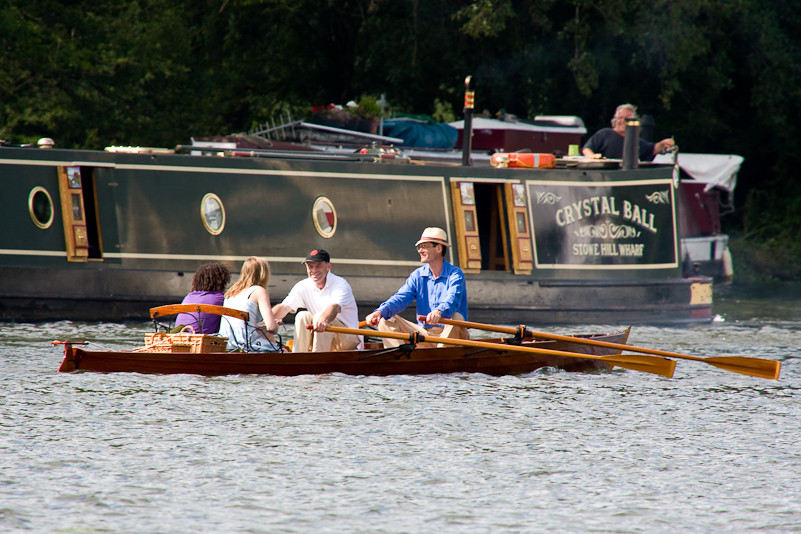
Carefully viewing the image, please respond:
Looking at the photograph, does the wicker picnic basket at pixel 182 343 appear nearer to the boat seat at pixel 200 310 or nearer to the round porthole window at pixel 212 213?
the boat seat at pixel 200 310

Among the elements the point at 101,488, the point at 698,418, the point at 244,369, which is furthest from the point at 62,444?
the point at 698,418

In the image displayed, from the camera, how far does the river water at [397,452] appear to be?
5.89m

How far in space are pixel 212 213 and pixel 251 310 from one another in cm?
430

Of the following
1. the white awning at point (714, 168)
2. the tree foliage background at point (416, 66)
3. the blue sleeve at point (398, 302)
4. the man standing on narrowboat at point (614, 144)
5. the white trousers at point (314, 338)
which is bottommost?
the white trousers at point (314, 338)

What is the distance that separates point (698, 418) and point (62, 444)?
14.6ft

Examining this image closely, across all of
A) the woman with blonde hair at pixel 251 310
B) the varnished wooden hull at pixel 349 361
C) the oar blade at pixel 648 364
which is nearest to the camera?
the varnished wooden hull at pixel 349 361

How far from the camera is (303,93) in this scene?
22875 mm

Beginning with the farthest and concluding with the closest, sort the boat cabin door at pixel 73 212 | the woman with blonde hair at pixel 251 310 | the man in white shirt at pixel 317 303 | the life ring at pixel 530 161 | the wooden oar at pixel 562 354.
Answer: the life ring at pixel 530 161
the boat cabin door at pixel 73 212
the man in white shirt at pixel 317 303
the wooden oar at pixel 562 354
the woman with blonde hair at pixel 251 310

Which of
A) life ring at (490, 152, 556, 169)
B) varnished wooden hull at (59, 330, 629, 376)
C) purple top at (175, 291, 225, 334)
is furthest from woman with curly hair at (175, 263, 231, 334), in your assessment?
life ring at (490, 152, 556, 169)

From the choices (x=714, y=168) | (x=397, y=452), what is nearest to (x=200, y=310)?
(x=397, y=452)

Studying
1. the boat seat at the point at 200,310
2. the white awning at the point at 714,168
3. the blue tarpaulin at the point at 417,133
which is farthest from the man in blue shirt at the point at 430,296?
the white awning at the point at 714,168

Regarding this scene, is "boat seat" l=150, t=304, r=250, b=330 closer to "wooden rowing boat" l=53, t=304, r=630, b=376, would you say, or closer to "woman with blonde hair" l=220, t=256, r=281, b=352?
"wooden rowing boat" l=53, t=304, r=630, b=376

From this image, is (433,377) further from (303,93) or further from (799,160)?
(799,160)

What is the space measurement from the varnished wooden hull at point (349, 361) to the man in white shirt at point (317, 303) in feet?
1.14
